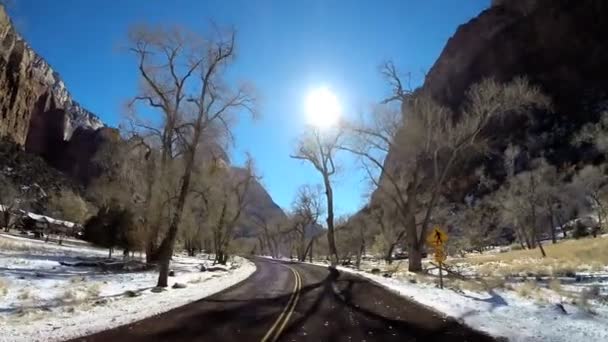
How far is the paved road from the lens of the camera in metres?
9.27

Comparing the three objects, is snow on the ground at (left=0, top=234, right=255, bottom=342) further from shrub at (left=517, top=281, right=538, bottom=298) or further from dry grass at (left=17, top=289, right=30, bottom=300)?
shrub at (left=517, top=281, right=538, bottom=298)

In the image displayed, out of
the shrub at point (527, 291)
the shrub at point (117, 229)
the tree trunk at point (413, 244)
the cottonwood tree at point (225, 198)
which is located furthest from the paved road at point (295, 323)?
the cottonwood tree at point (225, 198)

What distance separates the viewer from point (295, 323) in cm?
1102

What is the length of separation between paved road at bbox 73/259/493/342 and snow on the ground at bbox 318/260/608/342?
2.10 feet

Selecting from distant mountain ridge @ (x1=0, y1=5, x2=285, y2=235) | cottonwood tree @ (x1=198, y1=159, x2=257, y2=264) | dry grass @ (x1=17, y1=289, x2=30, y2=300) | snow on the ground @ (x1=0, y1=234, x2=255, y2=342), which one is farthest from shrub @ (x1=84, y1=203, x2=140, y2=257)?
distant mountain ridge @ (x1=0, y1=5, x2=285, y2=235)

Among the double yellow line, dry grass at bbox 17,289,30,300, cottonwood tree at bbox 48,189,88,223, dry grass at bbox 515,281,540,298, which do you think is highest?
cottonwood tree at bbox 48,189,88,223

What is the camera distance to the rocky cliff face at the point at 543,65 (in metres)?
110

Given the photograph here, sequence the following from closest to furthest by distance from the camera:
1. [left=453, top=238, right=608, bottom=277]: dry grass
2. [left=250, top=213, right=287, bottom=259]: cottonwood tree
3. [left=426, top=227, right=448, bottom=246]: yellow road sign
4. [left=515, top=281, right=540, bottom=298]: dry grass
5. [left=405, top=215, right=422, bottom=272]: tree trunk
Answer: [left=515, top=281, right=540, bottom=298]: dry grass < [left=426, top=227, right=448, bottom=246]: yellow road sign < [left=453, top=238, right=608, bottom=277]: dry grass < [left=405, top=215, right=422, bottom=272]: tree trunk < [left=250, top=213, right=287, bottom=259]: cottonwood tree

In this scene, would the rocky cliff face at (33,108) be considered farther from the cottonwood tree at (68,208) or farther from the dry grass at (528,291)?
the dry grass at (528,291)

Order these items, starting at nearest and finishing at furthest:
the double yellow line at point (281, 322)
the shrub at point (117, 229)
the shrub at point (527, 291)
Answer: the double yellow line at point (281, 322), the shrub at point (527, 291), the shrub at point (117, 229)

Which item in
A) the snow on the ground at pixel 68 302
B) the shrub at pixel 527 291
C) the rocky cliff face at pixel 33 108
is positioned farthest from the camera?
the rocky cliff face at pixel 33 108

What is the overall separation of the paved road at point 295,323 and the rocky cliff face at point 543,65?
96682 millimetres

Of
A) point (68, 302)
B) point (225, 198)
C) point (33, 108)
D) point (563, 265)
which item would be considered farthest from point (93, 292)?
point (33, 108)

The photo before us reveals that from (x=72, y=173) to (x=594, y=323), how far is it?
17727cm
